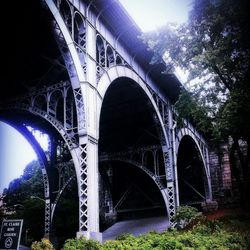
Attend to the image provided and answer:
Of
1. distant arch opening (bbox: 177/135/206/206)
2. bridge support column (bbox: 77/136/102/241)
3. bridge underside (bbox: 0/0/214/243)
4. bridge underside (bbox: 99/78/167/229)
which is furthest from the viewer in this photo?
distant arch opening (bbox: 177/135/206/206)

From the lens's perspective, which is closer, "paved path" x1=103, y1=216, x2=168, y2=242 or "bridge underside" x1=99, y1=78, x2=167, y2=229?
"bridge underside" x1=99, y1=78, x2=167, y2=229

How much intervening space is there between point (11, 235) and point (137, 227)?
1990cm

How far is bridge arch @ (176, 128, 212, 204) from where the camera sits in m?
35.0

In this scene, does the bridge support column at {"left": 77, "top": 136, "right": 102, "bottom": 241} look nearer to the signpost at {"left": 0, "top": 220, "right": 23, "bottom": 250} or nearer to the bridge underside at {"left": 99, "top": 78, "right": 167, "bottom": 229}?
the signpost at {"left": 0, "top": 220, "right": 23, "bottom": 250}

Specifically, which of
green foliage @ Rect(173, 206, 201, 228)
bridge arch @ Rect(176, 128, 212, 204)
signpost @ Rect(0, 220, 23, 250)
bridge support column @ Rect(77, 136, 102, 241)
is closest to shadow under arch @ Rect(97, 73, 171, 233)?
green foliage @ Rect(173, 206, 201, 228)

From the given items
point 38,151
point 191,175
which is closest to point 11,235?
point 38,151

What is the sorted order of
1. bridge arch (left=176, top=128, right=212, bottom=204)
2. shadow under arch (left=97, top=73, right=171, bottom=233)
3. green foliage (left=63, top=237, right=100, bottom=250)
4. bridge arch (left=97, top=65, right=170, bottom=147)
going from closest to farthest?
green foliage (left=63, top=237, right=100, bottom=250)
bridge arch (left=97, top=65, right=170, bottom=147)
shadow under arch (left=97, top=73, right=171, bottom=233)
bridge arch (left=176, top=128, right=212, bottom=204)

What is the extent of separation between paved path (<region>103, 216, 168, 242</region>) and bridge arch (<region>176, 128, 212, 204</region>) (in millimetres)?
6247

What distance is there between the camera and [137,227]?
2780cm

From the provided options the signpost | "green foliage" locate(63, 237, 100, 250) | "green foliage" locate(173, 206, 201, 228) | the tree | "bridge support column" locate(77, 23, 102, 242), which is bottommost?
"green foliage" locate(63, 237, 100, 250)

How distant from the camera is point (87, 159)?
12.4 metres

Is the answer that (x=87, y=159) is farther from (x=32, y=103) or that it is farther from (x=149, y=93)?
(x=149, y=93)

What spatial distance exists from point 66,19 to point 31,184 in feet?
122

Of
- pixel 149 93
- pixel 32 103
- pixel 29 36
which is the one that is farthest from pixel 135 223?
pixel 29 36
